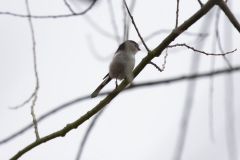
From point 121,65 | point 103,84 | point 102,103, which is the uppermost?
point 121,65

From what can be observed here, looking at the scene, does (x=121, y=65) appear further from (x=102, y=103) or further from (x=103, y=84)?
(x=102, y=103)

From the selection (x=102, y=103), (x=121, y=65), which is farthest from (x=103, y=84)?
(x=102, y=103)

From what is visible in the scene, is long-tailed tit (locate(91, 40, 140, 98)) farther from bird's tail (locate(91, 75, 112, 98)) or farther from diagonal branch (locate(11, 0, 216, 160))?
diagonal branch (locate(11, 0, 216, 160))

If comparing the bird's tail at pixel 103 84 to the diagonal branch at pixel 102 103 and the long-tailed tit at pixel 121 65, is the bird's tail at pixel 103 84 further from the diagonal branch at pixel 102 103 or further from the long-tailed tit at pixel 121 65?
the diagonal branch at pixel 102 103

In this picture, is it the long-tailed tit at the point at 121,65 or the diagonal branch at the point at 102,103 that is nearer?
the diagonal branch at the point at 102,103

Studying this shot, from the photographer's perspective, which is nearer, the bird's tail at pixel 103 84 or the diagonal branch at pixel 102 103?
the diagonal branch at pixel 102 103

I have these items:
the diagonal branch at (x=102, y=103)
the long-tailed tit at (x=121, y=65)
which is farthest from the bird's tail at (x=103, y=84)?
the diagonal branch at (x=102, y=103)

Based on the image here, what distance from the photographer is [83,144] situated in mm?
2992

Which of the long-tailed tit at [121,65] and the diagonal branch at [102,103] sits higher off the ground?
the long-tailed tit at [121,65]

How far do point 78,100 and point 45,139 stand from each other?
0.86 meters

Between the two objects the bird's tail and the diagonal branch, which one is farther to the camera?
the bird's tail

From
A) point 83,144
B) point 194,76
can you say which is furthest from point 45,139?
point 194,76

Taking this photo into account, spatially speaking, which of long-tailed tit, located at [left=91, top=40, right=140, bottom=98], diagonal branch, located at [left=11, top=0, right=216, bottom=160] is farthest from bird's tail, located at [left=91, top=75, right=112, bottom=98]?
diagonal branch, located at [left=11, top=0, right=216, bottom=160]

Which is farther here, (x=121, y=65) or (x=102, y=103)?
(x=121, y=65)
